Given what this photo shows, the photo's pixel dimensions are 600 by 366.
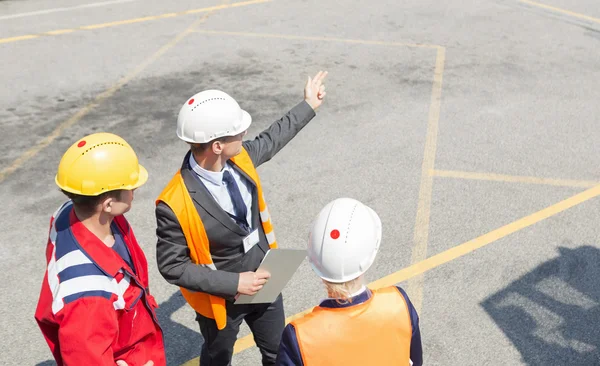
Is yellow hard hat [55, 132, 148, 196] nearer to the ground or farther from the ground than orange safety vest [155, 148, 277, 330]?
farther from the ground

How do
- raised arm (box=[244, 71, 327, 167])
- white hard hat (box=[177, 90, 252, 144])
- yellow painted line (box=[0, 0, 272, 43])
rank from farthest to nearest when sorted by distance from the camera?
1. yellow painted line (box=[0, 0, 272, 43])
2. raised arm (box=[244, 71, 327, 167])
3. white hard hat (box=[177, 90, 252, 144])

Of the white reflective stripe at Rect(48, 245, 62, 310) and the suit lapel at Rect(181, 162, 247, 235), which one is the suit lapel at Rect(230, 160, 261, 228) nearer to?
the suit lapel at Rect(181, 162, 247, 235)

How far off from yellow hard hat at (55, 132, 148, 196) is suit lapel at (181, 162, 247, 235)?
440 millimetres

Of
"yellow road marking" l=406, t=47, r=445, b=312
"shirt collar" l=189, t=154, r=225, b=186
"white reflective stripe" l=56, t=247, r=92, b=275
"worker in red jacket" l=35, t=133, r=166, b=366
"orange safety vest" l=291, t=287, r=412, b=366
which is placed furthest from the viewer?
"yellow road marking" l=406, t=47, r=445, b=312

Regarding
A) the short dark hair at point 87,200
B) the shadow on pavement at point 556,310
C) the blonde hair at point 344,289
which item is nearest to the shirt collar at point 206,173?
the short dark hair at point 87,200

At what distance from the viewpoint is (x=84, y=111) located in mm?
8617

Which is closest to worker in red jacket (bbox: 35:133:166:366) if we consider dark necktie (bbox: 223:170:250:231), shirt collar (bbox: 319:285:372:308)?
dark necktie (bbox: 223:170:250:231)

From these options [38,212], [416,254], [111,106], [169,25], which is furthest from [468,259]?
[169,25]

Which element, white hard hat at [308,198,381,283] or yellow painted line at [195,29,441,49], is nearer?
white hard hat at [308,198,381,283]

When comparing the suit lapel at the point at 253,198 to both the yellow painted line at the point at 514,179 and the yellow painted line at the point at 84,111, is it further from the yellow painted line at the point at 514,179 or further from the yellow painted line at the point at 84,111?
the yellow painted line at the point at 84,111

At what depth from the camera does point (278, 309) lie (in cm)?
395

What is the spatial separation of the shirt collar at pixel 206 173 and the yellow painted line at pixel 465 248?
5.99 ft

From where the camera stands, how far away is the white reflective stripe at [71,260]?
9.14 feet

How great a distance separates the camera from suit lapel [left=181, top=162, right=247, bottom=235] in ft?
11.2
